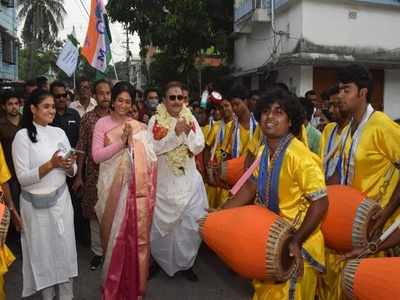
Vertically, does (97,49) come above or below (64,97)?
above

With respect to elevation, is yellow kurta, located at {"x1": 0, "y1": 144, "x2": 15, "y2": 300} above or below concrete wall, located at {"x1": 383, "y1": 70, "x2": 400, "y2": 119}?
below

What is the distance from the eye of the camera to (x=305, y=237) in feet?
8.51

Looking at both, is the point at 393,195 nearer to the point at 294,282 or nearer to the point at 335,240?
the point at 335,240

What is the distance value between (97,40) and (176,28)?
22.3 ft

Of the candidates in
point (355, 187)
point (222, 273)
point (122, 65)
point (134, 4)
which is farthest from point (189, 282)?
point (122, 65)

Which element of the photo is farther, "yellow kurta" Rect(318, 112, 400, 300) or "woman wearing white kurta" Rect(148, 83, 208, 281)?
"woman wearing white kurta" Rect(148, 83, 208, 281)

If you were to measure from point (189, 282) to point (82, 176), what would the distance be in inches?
67.9

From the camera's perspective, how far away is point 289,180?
281cm

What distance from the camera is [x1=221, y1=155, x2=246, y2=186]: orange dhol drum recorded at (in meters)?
4.46

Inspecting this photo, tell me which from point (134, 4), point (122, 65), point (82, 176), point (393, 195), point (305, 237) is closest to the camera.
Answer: point (305, 237)

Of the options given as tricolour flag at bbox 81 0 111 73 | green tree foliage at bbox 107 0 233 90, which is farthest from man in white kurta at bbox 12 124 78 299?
green tree foliage at bbox 107 0 233 90

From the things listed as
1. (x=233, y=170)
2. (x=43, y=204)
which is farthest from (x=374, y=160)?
(x=43, y=204)

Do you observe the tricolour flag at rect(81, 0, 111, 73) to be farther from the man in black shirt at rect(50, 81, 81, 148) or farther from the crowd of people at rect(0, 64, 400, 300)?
the crowd of people at rect(0, 64, 400, 300)

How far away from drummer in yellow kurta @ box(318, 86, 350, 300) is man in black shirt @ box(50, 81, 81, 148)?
10.6 feet
